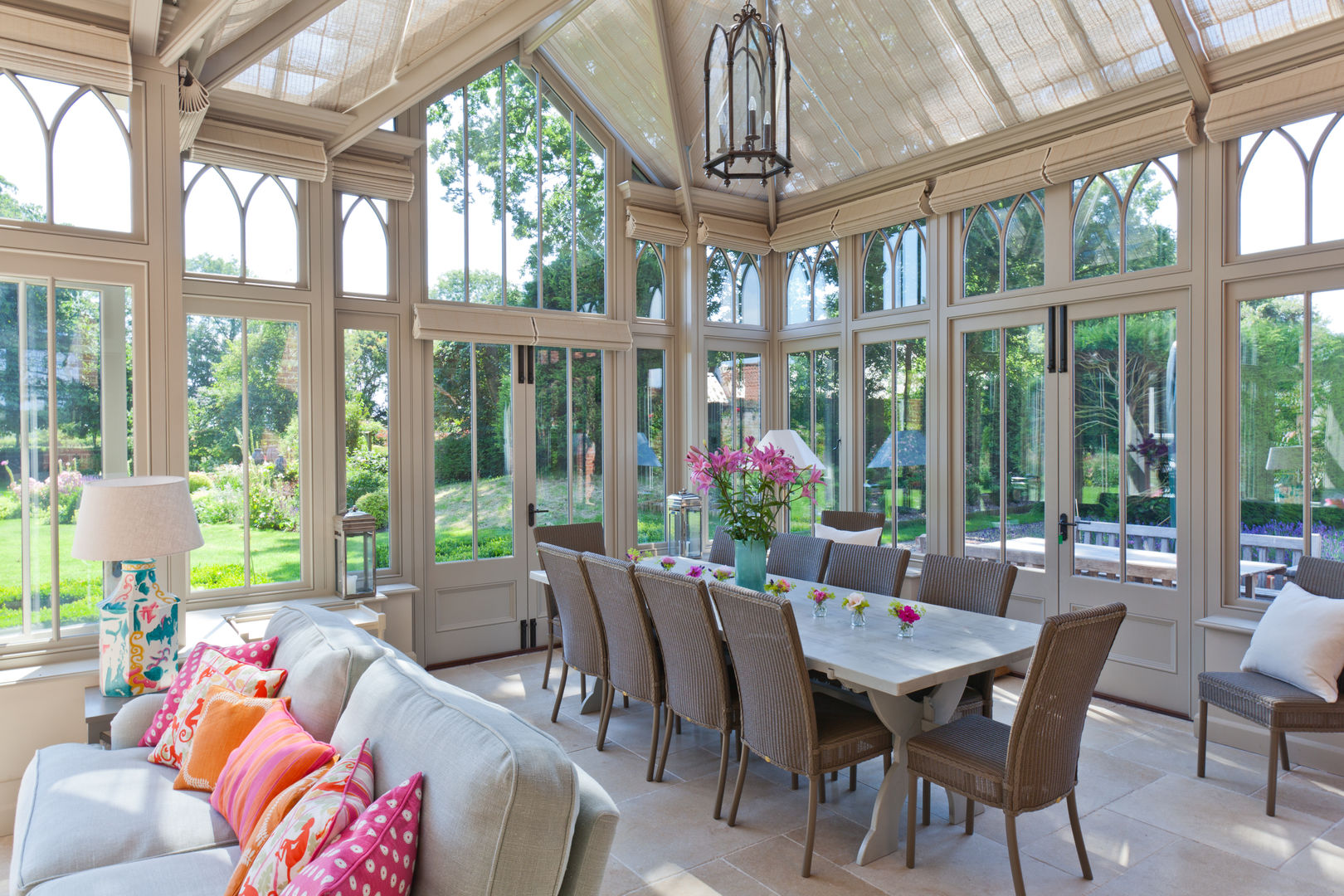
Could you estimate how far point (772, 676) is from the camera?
9.07 feet

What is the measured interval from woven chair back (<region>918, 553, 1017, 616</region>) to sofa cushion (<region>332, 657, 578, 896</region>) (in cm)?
241

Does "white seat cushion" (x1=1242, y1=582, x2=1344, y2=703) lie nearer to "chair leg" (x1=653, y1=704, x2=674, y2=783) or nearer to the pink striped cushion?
"chair leg" (x1=653, y1=704, x2=674, y2=783)

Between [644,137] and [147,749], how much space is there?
4775 millimetres

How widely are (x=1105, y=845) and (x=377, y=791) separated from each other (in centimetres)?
258

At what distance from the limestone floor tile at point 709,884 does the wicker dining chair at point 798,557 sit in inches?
72.1

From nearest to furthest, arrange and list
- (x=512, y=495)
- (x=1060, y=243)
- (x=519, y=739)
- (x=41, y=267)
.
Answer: (x=519, y=739), (x=41, y=267), (x=1060, y=243), (x=512, y=495)

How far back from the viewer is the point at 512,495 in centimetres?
540

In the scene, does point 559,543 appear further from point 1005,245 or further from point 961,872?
point 1005,245

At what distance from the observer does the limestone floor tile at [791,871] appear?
2.61m

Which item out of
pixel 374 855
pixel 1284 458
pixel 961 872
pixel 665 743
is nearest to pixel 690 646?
pixel 665 743

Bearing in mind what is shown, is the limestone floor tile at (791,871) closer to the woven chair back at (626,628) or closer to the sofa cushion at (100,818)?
the woven chair back at (626,628)

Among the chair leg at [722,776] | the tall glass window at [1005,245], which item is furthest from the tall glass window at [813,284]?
the chair leg at [722,776]

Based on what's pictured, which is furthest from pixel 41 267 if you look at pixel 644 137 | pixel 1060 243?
pixel 1060 243

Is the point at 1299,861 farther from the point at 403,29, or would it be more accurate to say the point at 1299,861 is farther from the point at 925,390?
the point at 403,29
